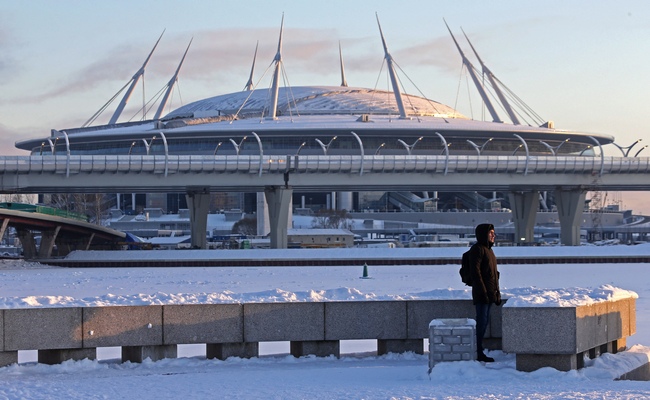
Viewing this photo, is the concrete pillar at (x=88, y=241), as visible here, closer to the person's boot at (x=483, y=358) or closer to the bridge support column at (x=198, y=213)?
the bridge support column at (x=198, y=213)

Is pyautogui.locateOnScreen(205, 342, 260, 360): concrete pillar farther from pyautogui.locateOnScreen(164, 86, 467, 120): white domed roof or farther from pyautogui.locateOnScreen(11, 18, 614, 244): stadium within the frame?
pyautogui.locateOnScreen(164, 86, 467, 120): white domed roof

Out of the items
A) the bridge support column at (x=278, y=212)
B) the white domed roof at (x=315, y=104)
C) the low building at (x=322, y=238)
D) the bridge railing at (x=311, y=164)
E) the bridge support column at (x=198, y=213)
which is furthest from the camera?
the white domed roof at (x=315, y=104)

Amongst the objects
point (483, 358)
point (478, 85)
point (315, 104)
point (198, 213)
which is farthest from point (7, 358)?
point (315, 104)

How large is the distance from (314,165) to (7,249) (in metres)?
57.6

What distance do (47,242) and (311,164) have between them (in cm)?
1954

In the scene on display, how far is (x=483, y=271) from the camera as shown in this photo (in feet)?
60.3

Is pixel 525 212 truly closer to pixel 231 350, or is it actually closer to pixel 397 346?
pixel 397 346

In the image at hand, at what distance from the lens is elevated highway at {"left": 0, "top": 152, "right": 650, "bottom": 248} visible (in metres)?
80.9

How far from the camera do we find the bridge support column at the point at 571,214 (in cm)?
9131

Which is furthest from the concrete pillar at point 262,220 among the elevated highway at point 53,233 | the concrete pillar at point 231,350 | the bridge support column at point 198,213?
the concrete pillar at point 231,350

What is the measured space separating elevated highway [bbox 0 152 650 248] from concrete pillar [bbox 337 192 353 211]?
2619 inches

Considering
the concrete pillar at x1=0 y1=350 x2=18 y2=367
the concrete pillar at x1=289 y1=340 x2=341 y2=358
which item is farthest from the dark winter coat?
the concrete pillar at x1=0 y1=350 x2=18 y2=367

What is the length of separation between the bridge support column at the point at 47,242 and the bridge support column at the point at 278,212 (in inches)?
602

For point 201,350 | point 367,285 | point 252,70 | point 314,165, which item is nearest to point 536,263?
point 314,165
